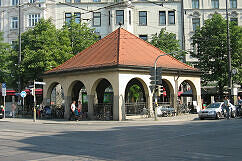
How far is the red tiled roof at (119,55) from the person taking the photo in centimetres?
3001

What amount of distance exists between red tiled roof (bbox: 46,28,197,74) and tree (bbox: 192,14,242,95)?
688 cm

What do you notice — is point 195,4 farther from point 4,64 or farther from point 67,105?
point 67,105

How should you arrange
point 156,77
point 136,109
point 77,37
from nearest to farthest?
point 156,77 → point 136,109 → point 77,37

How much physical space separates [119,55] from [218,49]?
14.8 m

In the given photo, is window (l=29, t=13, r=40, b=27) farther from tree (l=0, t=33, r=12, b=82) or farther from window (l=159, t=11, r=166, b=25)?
window (l=159, t=11, r=166, b=25)

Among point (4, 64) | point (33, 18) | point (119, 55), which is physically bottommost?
point (119, 55)

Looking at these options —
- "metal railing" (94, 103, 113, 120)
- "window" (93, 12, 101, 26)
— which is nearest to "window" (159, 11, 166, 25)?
"window" (93, 12, 101, 26)

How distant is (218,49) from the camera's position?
39625mm

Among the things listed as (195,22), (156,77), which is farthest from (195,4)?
(156,77)

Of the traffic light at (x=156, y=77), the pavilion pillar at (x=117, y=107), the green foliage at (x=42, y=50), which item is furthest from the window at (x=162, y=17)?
the traffic light at (x=156, y=77)

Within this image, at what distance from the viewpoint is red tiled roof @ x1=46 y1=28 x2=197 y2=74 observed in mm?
30011

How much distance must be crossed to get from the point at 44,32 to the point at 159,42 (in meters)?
15.0

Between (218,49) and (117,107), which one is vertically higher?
(218,49)

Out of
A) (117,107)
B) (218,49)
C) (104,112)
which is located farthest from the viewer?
(218,49)
